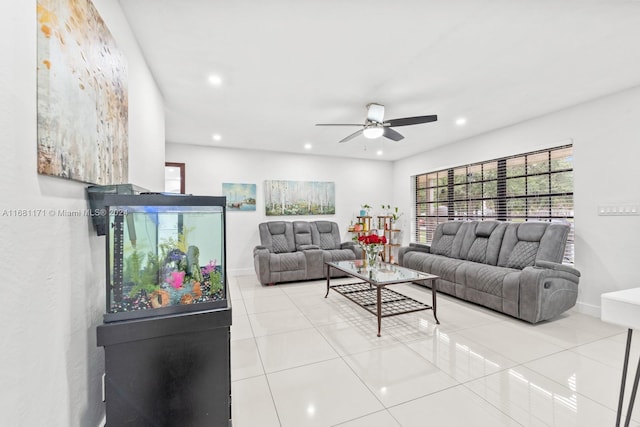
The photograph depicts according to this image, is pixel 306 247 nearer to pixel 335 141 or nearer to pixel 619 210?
pixel 335 141

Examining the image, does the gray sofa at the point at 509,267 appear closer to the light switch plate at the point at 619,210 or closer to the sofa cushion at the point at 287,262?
the light switch plate at the point at 619,210

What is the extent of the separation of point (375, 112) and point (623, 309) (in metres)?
2.78

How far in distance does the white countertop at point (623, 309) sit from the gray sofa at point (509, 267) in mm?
1828

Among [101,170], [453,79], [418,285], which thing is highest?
[453,79]

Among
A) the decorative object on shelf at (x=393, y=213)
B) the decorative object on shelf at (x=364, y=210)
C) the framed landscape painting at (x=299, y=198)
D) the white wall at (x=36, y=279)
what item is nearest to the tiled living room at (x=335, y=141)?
the white wall at (x=36, y=279)

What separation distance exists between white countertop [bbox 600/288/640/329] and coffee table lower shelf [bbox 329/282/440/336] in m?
1.79

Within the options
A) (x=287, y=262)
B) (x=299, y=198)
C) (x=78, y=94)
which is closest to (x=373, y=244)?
(x=287, y=262)

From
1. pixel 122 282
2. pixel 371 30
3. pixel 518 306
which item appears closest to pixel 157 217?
pixel 122 282

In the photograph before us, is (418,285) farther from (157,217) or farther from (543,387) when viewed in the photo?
(157,217)

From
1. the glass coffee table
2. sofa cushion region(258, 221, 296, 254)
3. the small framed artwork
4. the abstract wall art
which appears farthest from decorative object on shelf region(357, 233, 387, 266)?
the small framed artwork

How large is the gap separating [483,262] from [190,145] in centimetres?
549

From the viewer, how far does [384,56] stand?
238 centimetres

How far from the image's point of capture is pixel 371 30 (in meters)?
2.05

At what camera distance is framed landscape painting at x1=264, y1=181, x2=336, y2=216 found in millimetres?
5773
